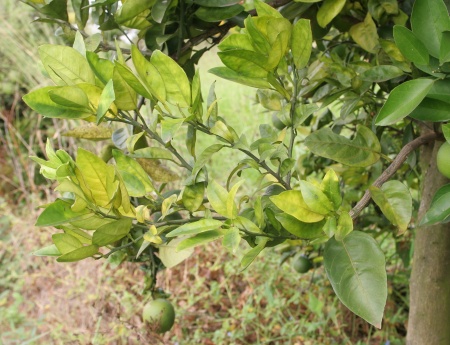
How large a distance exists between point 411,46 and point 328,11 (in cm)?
22

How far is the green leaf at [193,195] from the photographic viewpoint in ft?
1.90

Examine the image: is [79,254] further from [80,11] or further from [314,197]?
[80,11]

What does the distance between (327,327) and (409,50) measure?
1278 mm

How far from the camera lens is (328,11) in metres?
0.67

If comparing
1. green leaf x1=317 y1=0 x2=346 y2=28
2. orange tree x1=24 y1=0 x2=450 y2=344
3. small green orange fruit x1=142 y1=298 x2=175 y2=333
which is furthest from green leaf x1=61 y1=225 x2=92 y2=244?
green leaf x1=317 y1=0 x2=346 y2=28

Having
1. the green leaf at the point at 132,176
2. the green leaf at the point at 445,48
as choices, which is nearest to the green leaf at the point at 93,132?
the green leaf at the point at 132,176

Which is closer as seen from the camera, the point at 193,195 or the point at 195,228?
the point at 195,228

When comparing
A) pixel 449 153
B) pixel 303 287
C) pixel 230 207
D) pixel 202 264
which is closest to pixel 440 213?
pixel 449 153

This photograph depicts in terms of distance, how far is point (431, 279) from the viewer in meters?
0.80

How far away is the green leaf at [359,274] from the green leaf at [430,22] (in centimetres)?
20

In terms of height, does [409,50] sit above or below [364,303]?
above

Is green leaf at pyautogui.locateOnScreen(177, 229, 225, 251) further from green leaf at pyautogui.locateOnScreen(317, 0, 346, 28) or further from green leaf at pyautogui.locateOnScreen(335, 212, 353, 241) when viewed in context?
green leaf at pyautogui.locateOnScreen(317, 0, 346, 28)

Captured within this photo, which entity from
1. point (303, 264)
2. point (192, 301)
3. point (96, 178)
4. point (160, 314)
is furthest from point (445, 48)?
point (192, 301)

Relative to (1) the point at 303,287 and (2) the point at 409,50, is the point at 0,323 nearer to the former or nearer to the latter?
(1) the point at 303,287
